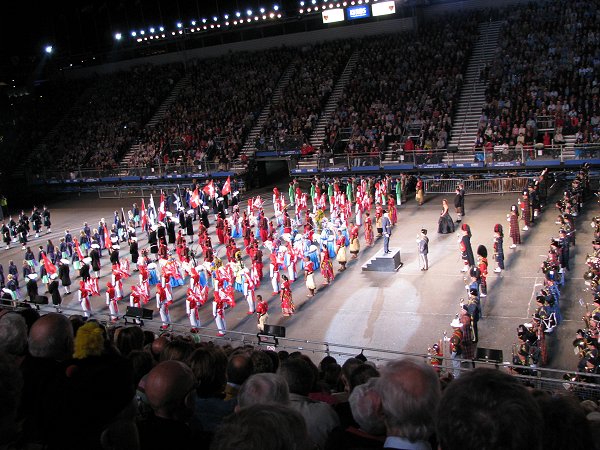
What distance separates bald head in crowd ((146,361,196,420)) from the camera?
11.3ft

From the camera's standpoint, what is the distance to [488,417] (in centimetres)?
224

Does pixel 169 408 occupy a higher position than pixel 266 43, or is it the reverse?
pixel 266 43

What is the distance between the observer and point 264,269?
18.7 meters

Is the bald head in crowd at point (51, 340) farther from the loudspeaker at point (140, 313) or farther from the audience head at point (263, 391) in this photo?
the loudspeaker at point (140, 313)

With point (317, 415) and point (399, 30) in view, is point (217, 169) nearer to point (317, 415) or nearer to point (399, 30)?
point (399, 30)

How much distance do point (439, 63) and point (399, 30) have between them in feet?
18.0

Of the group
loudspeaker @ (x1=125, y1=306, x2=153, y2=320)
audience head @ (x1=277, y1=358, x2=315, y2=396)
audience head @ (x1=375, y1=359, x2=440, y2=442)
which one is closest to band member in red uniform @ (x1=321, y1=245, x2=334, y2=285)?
loudspeaker @ (x1=125, y1=306, x2=153, y2=320)

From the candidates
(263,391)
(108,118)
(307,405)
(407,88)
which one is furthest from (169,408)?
(108,118)

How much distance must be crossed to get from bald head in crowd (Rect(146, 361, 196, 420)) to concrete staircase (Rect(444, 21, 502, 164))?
2337 cm

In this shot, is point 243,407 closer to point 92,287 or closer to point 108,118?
point 92,287

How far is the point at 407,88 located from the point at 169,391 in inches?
1177

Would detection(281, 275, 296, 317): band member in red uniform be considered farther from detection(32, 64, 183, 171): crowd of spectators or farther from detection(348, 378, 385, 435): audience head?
detection(32, 64, 183, 171): crowd of spectators

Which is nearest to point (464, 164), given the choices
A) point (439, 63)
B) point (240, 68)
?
point (439, 63)

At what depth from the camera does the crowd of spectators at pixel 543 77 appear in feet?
82.6
